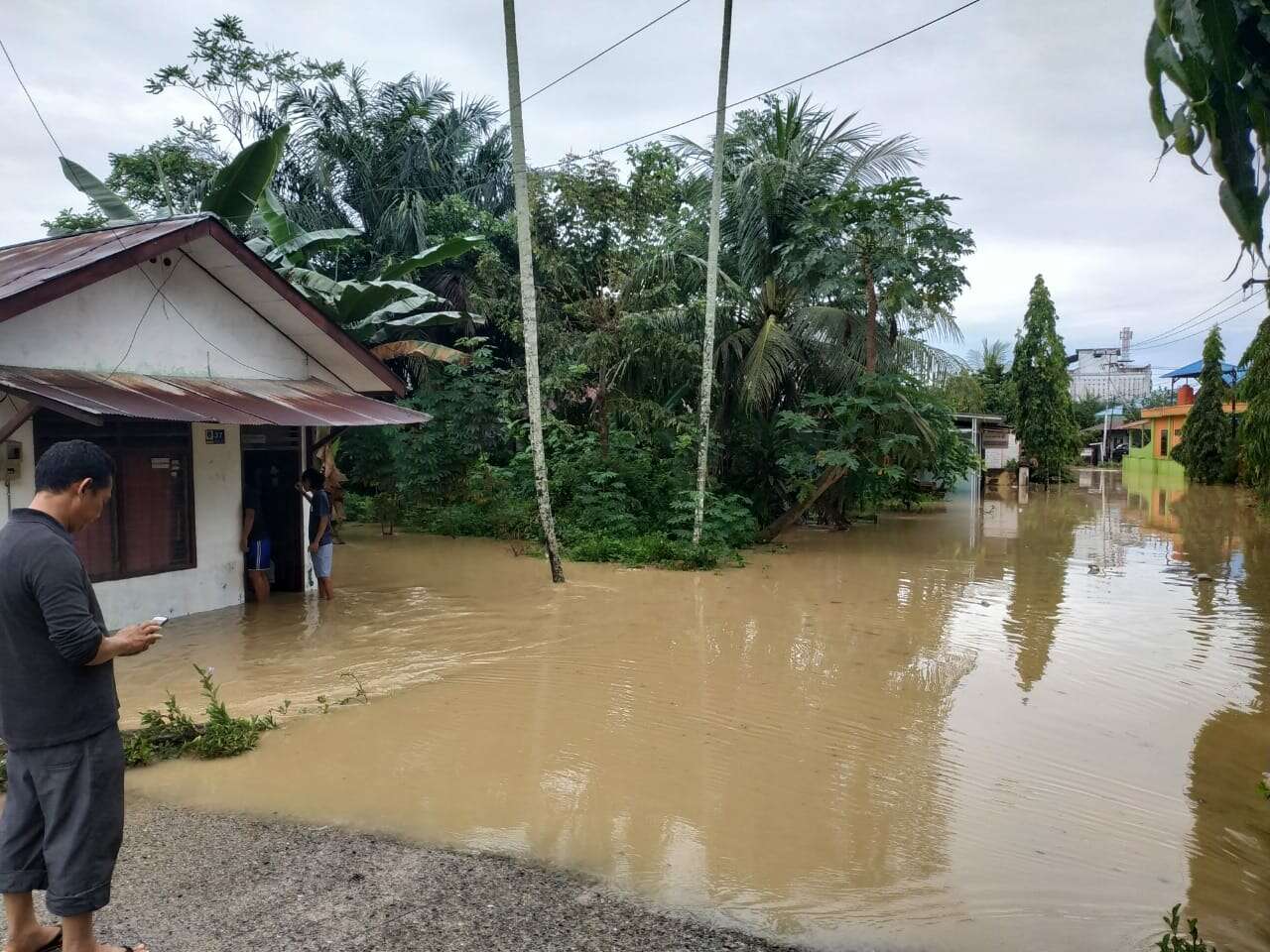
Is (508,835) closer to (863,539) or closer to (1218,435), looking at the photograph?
(863,539)

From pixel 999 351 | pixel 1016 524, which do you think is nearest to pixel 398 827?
pixel 1016 524

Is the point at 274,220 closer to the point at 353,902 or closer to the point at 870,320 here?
the point at 870,320

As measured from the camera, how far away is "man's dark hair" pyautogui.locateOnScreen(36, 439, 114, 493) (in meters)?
3.24

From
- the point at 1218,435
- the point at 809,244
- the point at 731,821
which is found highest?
the point at 809,244

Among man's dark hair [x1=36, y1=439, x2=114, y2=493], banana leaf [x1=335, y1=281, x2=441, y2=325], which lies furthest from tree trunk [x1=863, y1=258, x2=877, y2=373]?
man's dark hair [x1=36, y1=439, x2=114, y2=493]

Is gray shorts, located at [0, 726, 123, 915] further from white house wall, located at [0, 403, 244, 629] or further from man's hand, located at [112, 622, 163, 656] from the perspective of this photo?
white house wall, located at [0, 403, 244, 629]

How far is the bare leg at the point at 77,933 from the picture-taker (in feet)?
10.4

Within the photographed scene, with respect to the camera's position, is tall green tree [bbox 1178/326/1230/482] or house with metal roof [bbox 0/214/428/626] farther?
tall green tree [bbox 1178/326/1230/482]

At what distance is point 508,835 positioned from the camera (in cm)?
484

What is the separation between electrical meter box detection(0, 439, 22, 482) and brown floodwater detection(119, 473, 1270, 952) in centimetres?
201

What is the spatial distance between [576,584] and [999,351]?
4536cm

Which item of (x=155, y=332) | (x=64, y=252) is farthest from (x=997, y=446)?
(x=64, y=252)

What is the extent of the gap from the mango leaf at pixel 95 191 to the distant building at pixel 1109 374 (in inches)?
3031

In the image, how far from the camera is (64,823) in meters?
3.17
